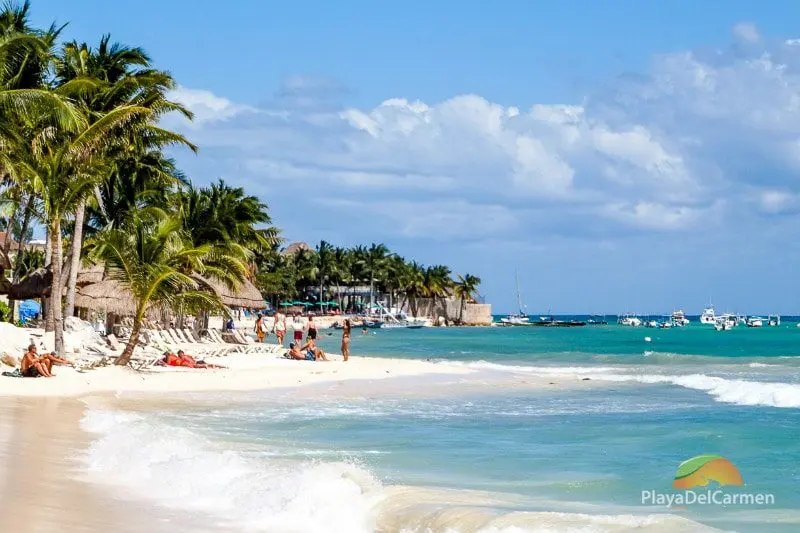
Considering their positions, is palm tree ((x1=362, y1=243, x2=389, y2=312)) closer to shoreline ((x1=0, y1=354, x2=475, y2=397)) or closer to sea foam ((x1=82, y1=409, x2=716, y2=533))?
shoreline ((x1=0, y1=354, x2=475, y2=397))

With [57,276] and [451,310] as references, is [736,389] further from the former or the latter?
[451,310]

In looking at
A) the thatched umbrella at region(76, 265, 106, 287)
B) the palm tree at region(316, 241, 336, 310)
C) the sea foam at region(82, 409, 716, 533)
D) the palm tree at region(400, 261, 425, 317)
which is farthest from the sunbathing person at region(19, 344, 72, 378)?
the palm tree at region(400, 261, 425, 317)

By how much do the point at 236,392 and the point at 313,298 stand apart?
3587 inches

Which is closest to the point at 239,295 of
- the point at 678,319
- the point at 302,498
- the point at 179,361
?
the point at 179,361

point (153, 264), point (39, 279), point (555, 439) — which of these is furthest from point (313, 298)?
point (555, 439)

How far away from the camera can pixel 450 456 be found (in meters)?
11.6

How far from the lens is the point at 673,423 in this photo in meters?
15.7

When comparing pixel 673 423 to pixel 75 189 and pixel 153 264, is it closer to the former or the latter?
pixel 153 264

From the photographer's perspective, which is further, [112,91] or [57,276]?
[112,91]

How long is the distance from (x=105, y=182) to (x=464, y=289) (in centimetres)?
10002

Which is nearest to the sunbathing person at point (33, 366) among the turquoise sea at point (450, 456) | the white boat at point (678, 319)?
the turquoise sea at point (450, 456)

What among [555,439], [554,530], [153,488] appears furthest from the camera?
[555,439]
